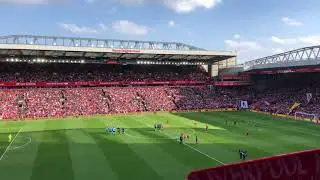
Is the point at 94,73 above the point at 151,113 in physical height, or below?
above

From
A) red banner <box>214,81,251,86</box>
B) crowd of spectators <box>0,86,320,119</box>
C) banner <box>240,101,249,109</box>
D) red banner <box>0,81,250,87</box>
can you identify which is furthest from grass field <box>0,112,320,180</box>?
red banner <box>214,81,251,86</box>

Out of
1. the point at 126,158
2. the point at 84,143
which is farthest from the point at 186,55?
the point at 126,158

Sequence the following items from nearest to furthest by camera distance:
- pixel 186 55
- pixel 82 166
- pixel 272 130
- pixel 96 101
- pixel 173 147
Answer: pixel 82 166, pixel 173 147, pixel 272 130, pixel 96 101, pixel 186 55

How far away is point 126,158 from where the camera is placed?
123 feet

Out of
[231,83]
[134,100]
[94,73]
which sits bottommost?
[134,100]

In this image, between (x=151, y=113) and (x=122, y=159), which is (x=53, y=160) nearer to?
(x=122, y=159)

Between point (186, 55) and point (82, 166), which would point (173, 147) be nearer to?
point (82, 166)

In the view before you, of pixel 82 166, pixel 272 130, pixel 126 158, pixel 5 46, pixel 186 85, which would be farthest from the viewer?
pixel 186 85

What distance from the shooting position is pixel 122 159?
1458 inches

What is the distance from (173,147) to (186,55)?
52436mm

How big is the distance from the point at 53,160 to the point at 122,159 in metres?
6.38

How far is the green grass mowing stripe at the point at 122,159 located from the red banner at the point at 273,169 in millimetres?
23114

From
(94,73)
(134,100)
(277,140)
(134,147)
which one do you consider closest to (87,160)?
(134,147)

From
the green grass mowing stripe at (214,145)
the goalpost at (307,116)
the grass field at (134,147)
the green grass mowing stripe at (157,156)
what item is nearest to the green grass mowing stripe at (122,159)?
the grass field at (134,147)
